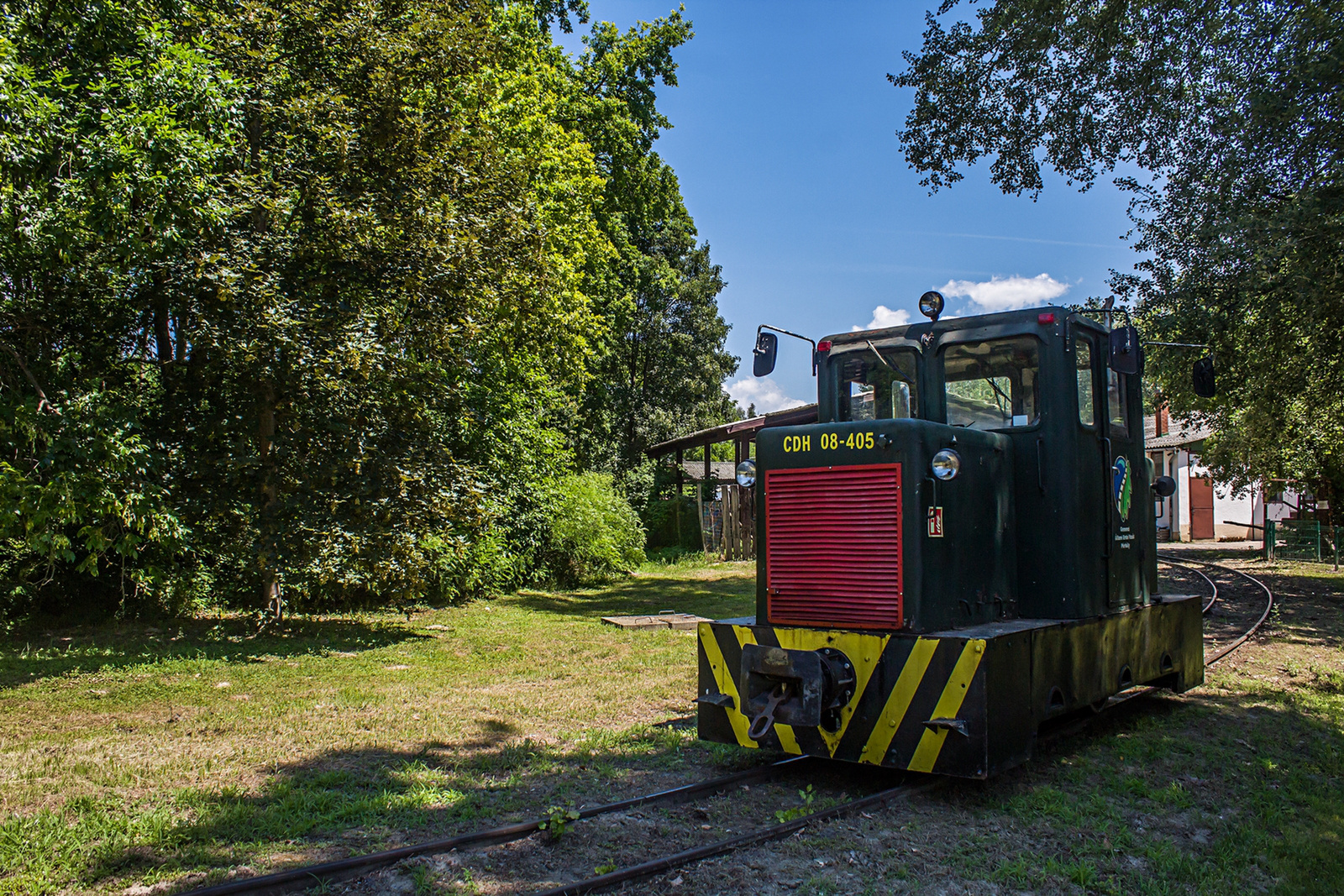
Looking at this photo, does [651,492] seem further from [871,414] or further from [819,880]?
[819,880]

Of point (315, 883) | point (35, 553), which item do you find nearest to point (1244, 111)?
point (315, 883)

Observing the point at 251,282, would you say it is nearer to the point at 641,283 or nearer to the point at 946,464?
the point at 946,464

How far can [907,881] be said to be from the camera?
4.49 m

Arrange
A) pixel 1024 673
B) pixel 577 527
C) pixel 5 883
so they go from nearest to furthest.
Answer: pixel 5 883 → pixel 1024 673 → pixel 577 527

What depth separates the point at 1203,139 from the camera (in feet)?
44.4

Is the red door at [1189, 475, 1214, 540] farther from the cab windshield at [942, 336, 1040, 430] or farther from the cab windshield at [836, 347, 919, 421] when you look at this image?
the cab windshield at [836, 347, 919, 421]

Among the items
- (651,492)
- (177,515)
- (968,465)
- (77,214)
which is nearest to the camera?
(968,465)

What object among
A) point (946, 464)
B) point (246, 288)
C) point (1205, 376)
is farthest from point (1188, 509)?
point (246, 288)

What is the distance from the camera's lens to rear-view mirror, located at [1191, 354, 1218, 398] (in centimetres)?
732

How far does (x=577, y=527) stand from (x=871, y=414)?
13.9 m

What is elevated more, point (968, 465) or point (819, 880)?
point (968, 465)

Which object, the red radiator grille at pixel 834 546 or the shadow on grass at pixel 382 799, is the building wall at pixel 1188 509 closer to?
the red radiator grille at pixel 834 546

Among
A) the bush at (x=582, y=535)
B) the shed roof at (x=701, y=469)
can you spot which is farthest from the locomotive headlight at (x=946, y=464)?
the shed roof at (x=701, y=469)

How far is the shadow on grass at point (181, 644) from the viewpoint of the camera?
10.3m
